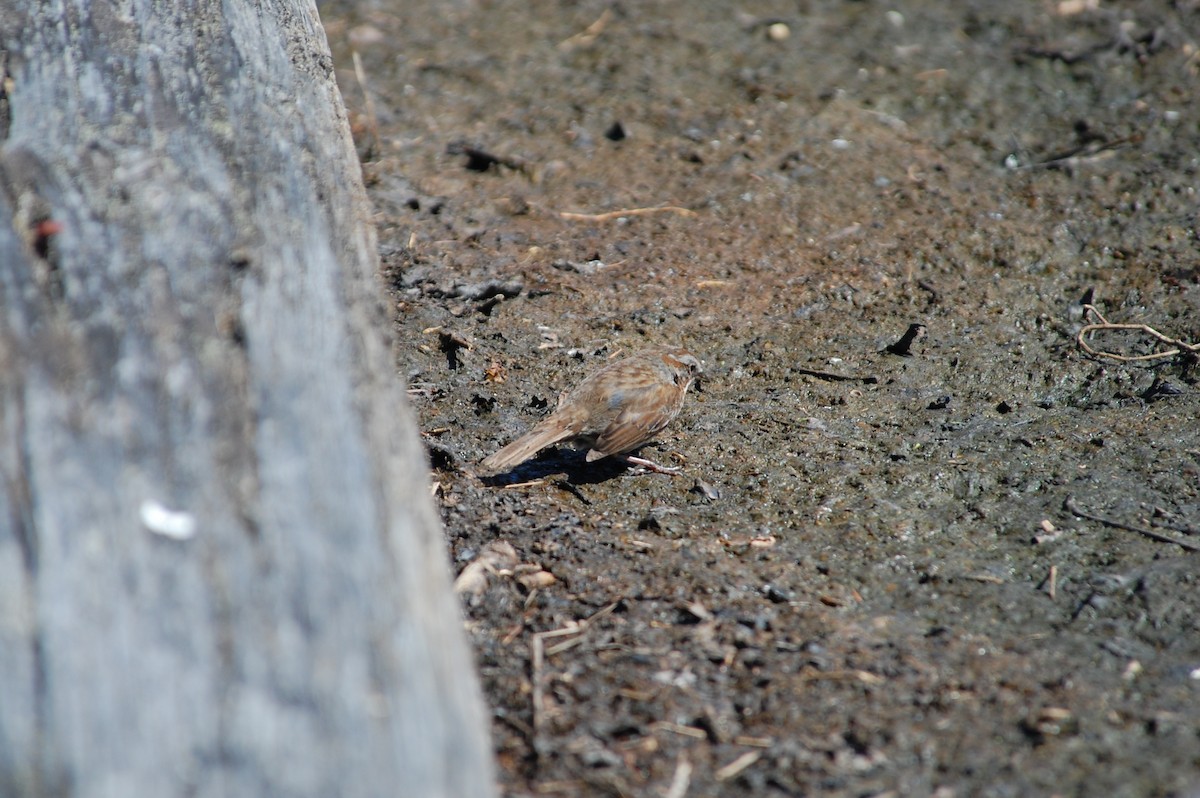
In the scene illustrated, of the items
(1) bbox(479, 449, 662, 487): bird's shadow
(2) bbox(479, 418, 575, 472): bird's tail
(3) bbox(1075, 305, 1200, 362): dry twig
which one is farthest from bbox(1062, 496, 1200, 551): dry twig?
(2) bbox(479, 418, 575, 472): bird's tail

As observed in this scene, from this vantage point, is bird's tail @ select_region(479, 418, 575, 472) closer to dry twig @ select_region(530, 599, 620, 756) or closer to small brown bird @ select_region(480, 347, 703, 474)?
small brown bird @ select_region(480, 347, 703, 474)

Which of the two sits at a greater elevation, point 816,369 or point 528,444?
point 528,444

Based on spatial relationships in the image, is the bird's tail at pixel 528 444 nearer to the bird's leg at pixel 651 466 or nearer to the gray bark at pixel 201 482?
the bird's leg at pixel 651 466

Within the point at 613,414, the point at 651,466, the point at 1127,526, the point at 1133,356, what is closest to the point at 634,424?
the point at 613,414

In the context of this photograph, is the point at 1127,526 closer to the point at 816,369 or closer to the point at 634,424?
the point at 816,369

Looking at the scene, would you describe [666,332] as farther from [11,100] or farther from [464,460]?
[11,100]

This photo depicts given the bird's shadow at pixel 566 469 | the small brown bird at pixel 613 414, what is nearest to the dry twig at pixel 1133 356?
the small brown bird at pixel 613 414
